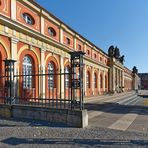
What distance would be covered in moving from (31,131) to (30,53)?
38.3ft

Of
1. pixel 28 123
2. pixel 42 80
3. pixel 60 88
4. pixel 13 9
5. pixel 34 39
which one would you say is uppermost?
pixel 13 9

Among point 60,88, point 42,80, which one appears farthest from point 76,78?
point 42,80

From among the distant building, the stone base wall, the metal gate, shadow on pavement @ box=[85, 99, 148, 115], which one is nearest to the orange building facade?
the metal gate

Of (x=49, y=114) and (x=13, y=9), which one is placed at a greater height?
(x=13, y=9)

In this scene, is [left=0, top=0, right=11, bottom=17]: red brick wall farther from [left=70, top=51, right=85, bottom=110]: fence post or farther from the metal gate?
[left=70, top=51, right=85, bottom=110]: fence post

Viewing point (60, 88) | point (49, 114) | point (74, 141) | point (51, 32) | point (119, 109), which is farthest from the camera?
point (51, 32)

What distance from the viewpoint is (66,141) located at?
6488 mm

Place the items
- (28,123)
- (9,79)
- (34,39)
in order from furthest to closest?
1. (34,39)
2. (9,79)
3. (28,123)

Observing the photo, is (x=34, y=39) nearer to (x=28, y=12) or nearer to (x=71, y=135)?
(x=28, y=12)

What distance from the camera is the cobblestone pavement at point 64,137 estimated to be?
20.2 feet

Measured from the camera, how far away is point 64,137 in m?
6.91

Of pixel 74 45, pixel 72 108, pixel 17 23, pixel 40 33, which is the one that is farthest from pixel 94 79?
pixel 72 108

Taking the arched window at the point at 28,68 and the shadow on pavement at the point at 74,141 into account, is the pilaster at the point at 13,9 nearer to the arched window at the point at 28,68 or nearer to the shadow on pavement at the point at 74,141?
the arched window at the point at 28,68

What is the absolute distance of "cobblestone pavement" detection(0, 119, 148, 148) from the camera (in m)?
6.16
